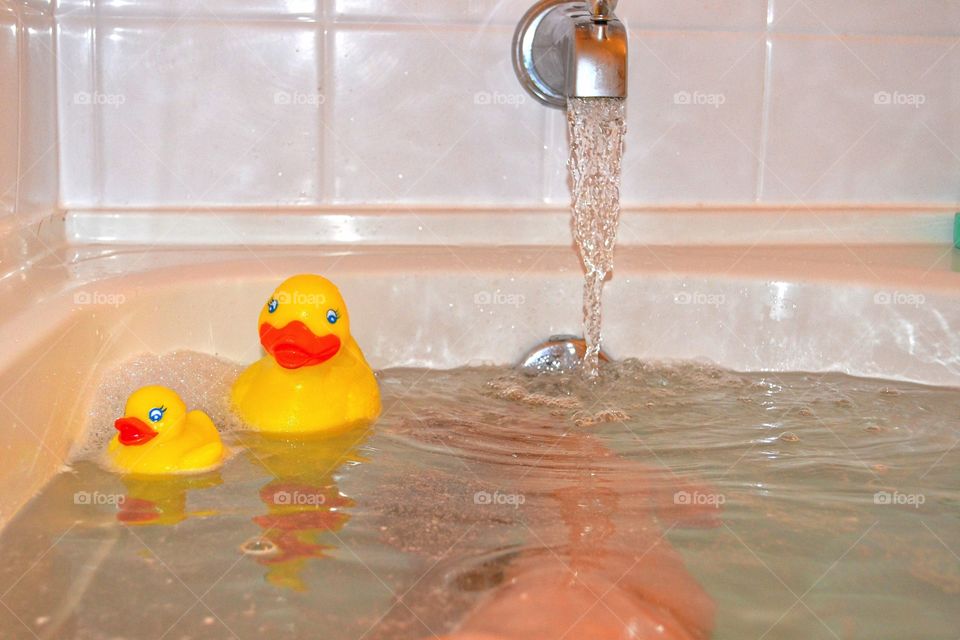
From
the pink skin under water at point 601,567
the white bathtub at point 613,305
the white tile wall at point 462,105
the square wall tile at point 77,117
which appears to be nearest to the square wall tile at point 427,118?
the white tile wall at point 462,105

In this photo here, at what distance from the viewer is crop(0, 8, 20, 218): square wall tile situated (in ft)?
4.13

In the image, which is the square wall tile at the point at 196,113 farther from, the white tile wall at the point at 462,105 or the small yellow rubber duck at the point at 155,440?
the small yellow rubber duck at the point at 155,440

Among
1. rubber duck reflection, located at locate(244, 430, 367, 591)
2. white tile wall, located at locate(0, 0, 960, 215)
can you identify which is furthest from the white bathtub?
rubber duck reflection, located at locate(244, 430, 367, 591)

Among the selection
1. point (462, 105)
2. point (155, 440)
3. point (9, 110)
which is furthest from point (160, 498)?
point (462, 105)

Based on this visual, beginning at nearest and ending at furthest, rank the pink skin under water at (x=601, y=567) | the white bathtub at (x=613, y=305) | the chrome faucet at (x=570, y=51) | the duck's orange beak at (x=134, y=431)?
the pink skin under water at (x=601, y=567) < the duck's orange beak at (x=134, y=431) < the chrome faucet at (x=570, y=51) < the white bathtub at (x=613, y=305)

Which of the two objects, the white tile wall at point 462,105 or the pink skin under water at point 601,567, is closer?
the pink skin under water at point 601,567

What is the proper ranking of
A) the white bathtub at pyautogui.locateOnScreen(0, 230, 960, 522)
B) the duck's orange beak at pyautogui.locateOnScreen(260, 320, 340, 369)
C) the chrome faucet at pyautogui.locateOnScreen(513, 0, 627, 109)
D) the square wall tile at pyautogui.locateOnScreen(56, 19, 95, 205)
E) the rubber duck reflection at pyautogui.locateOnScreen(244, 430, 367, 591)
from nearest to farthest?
the rubber duck reflection at pyautogui.locateOnScreen(244, 430, 367, 591) → the duck's orange beak at pyautogui.locateOnScreen(260, 320, 340, 369) → the chrome faucet at pyautogui.locateOnScreen(513, 0, 627, 109) → the white bathtub at pyautogui.locateOnScreen(0, 230, 960, 522) → the square wall tile at pyautogui.locateOnScreen(56, 19, 95, 205)

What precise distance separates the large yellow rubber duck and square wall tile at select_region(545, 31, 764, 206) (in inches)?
21.0

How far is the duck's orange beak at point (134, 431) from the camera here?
1.01 metres

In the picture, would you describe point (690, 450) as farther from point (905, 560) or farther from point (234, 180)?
point (234, 180)

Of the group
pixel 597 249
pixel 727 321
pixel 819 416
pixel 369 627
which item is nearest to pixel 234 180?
pixel 597 249

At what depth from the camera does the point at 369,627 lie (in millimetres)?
745

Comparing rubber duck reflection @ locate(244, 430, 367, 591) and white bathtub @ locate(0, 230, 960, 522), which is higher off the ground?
white bathtub @ locate(0, 230, 960, 522)

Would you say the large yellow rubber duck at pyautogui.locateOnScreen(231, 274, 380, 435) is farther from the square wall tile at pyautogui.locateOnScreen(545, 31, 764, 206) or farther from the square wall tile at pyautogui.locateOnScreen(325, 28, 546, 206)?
the square wall tile at pyautogui.locateOnScreen(545, 31, 764, 206)
